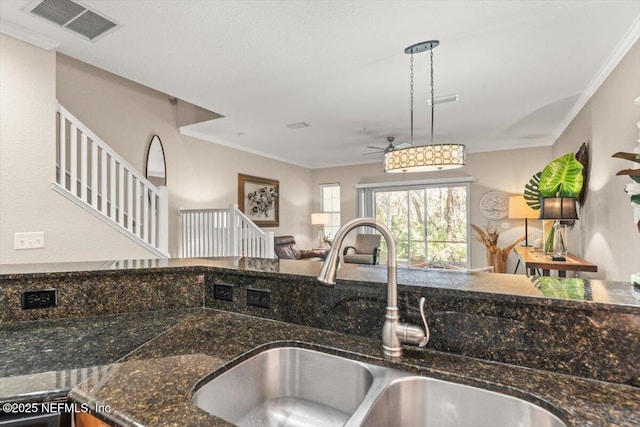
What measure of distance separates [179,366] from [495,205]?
6.42m

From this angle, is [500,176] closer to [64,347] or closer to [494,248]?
[494,248]

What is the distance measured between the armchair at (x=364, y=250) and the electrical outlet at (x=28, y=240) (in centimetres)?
520

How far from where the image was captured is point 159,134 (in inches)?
172

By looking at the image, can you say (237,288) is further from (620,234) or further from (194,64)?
(620,234)

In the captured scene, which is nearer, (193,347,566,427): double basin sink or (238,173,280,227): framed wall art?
(193,347,566,427): double basin sink

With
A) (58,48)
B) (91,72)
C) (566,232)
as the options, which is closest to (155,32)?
(58,48)

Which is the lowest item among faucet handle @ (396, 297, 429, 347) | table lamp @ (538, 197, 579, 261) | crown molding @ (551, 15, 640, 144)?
faucet handle @ (396, 297, 429, 347)

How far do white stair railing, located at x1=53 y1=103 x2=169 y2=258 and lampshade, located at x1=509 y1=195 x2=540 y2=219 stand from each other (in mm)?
4898

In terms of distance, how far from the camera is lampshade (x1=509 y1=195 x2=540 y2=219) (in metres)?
4.83

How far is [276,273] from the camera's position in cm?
127

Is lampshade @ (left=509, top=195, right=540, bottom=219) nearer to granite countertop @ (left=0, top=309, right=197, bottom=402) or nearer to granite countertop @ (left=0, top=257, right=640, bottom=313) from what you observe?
granite countertop @ (left=0, top=257, right=640, bottom=313)

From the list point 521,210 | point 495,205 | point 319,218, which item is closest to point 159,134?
point 319,218

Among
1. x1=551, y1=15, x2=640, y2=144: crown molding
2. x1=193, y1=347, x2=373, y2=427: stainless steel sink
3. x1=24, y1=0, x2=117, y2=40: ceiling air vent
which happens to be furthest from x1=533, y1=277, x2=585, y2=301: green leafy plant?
x1=24, y1=0, x2=117, y2=40: ceiling air vent

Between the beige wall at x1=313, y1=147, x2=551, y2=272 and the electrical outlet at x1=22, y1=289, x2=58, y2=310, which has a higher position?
the beige wall at x1=313, y1=147, x2=551, y2=272
